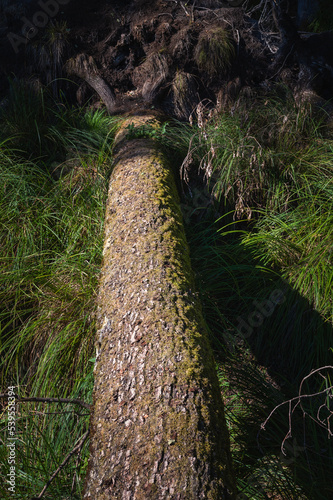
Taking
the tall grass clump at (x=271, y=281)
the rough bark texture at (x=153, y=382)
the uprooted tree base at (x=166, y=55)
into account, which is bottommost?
the tall grass clump at (x=271, y=281)

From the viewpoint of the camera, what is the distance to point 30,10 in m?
4.55

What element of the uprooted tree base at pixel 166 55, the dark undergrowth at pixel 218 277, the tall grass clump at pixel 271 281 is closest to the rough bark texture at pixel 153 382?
the dark undergrowth at pixel 218 277

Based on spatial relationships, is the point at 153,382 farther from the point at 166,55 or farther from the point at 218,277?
the point at 166,55

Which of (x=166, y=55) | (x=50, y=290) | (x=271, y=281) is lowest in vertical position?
(x=271, y=281)

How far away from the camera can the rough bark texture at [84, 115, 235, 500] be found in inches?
46.8

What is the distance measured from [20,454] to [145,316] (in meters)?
0.76

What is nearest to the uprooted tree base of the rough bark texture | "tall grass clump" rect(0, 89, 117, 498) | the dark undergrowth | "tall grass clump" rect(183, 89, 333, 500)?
the dark undergrowth

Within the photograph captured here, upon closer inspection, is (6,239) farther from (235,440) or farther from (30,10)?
(30,10)

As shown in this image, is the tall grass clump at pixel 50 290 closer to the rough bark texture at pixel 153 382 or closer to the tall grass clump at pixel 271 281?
the rough bark texture at pixel 153 382

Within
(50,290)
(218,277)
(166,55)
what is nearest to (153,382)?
(50,290)

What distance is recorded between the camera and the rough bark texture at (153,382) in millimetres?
1188

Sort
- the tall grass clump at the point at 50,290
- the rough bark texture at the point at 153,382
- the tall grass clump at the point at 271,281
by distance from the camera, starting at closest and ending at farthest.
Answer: the rough bark texture at the point at 153,382 < the tall grass clump at the point at 50,290 < the tall grass clump at the point at 271,281

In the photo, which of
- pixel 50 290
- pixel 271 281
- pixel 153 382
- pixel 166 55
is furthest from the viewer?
pixel 166 55

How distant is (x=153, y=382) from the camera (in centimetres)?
139
